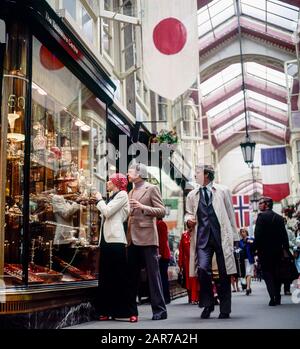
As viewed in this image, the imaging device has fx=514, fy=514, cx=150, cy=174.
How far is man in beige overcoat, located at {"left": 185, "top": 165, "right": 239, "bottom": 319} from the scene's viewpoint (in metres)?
4.29

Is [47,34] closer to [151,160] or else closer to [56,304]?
[56,304]

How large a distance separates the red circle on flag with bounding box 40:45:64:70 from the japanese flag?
937 millimetres

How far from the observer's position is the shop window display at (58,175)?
159 inches

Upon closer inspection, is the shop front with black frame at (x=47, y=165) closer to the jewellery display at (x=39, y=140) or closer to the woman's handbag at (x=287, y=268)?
the jewellery display at (x=39, y=140)

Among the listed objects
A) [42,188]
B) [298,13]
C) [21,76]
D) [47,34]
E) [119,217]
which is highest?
[298,13]

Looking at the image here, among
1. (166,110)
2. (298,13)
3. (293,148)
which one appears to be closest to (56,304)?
(298,13)

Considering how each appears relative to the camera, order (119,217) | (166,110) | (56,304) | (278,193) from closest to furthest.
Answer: (56,304), (119,217), (166,110), (278,193)

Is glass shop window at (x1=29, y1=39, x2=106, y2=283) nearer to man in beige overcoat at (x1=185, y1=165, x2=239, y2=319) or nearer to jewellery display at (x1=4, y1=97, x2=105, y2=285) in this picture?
jewellery display at (x1=4, y1=97, x2=105, y2=285)

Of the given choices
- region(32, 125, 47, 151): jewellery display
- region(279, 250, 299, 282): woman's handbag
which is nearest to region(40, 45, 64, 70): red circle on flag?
region(32, 125, 47, 151): jewellery display

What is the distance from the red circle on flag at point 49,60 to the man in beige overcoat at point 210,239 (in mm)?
1736

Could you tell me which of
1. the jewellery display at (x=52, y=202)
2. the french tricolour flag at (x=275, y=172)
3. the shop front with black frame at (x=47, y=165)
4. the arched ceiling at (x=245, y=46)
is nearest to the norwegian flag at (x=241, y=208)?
the french tricolour flag at (x=275, y=172)

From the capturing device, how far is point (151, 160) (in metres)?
9.84

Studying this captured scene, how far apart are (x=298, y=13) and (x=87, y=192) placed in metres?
3.24
